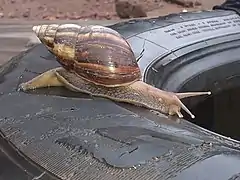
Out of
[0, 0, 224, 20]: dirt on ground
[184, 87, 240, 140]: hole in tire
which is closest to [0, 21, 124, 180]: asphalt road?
[0, 0, 224, 20]: dirt on ground

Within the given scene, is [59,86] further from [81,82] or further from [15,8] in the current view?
[15,8]

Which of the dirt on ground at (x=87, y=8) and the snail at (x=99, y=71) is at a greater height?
the snail at (x=99, y=71)

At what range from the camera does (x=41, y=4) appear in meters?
5.20

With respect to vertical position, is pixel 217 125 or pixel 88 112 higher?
pixel 88 112

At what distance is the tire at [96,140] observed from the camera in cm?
77

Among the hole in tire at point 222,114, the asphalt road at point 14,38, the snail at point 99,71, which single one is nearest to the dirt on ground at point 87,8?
the asphalt road at point 14,38

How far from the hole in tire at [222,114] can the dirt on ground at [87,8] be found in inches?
112

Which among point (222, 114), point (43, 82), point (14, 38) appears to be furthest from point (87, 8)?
point (43, 82)

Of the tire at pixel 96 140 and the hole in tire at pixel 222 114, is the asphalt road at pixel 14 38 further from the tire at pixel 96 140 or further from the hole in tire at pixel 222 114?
the tire at pixel 96 140

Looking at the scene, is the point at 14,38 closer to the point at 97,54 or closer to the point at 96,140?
the point at 97,54

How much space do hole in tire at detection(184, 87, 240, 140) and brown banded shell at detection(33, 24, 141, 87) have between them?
→ 340 millimetres

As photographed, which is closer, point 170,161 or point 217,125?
point 170,161

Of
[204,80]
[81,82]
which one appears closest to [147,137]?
[81,82]

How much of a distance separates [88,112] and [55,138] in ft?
0.36
